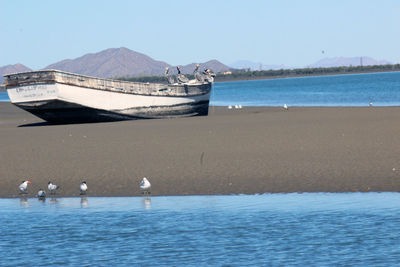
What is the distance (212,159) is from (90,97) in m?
19.4

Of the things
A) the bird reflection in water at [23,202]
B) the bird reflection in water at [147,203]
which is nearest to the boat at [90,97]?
the bird reflection in water at [23,202]

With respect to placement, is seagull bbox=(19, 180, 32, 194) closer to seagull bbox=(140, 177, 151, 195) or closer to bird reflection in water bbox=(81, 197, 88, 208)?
bird reflection in water bbox=(81, 197, 88, 208)

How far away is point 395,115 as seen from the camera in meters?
35.9

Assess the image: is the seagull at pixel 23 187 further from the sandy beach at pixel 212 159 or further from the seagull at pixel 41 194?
the seagull at pixel 41 194

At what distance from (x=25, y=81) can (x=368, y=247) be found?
29.4 m

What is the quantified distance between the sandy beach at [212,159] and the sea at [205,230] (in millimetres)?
1228

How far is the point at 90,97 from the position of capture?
3953 centimetres

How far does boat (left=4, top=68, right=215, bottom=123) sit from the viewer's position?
3791 cm

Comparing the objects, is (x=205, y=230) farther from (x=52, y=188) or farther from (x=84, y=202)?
(x=52, y=188)

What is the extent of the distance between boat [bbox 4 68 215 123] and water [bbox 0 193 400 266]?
21476 mm

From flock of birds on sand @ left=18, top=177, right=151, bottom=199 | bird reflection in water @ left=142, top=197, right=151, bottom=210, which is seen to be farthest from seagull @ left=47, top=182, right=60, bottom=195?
bird reflection in water @ left=142, top=197, right=151, bottom=210

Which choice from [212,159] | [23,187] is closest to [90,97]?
[212,159]

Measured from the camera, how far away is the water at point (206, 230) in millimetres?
11414

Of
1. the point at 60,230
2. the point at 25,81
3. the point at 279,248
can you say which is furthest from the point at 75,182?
the point at 25,81
